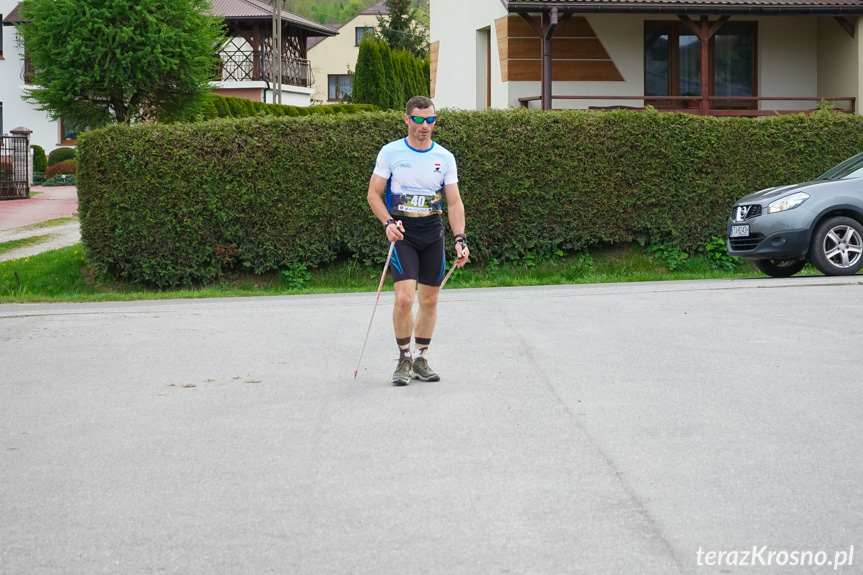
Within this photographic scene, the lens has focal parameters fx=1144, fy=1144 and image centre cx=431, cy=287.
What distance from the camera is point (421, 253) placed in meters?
8.11

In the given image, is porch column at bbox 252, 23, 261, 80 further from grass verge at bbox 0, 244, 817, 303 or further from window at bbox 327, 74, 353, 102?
grass verge at bbox 0, 244, 817, 303

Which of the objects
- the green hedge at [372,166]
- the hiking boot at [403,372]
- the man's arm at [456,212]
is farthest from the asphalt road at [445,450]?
the green hedge at [372,166]

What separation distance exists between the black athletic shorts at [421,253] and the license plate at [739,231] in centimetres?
792

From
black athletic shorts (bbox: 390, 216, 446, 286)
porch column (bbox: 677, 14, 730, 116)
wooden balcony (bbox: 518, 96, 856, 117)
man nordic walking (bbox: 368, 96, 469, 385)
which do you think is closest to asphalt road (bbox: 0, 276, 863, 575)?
man nordic walking (bbox: 368, 96, 469, 385)

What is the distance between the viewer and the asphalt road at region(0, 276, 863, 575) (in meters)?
4.39

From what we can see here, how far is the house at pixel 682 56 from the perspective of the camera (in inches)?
931

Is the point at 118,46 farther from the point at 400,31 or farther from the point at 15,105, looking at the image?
the point at 400,31

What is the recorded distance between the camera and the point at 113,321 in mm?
12016

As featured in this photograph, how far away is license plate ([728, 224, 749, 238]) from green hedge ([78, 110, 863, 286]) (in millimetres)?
1848

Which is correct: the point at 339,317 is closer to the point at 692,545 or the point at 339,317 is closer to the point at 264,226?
the point at 264,226

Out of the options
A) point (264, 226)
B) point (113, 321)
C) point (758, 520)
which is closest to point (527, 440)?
point (758, 520)

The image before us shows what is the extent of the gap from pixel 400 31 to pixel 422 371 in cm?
7080

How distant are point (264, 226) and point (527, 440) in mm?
10321

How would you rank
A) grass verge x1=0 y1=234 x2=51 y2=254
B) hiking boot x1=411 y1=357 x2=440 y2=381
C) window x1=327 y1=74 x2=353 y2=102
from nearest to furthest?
hiking boot x1=411 y1=357 x2=440 y2=381 → grass verge x1=0 y1=234 x2=51 y2=254 → window x1=327 y1=74 x2=353 y2=102
